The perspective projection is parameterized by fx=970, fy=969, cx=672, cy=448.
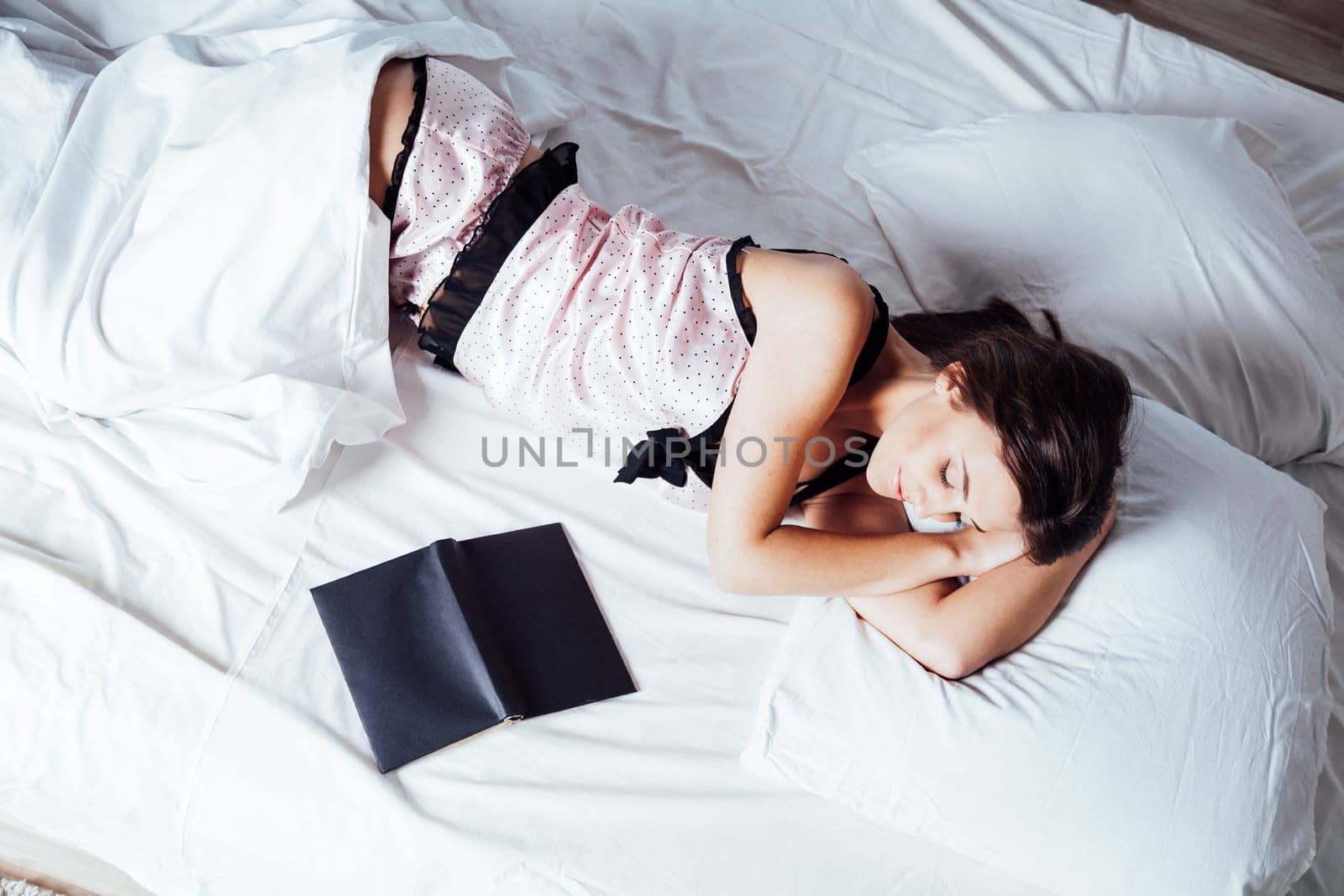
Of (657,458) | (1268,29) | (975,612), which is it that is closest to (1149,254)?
(975,612)

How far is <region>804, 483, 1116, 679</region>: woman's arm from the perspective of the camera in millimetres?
1083

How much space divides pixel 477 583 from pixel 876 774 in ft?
1.68

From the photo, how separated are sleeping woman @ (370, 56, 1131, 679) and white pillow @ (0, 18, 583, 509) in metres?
0.08

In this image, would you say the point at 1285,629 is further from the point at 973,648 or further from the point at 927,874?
the point at 927,874

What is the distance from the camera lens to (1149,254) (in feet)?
4.61

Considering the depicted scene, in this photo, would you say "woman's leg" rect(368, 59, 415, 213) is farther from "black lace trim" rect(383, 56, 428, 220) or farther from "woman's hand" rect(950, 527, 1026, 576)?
"woman's hand" rect(950, 527, 1026, 576)

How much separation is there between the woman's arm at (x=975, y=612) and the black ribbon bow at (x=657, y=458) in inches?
10.6

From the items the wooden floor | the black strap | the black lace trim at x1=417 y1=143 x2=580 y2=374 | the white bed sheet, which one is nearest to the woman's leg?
the black lace trim at x1=417 y1=143 x2=580 y2=374

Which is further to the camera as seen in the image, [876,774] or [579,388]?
[579,388]

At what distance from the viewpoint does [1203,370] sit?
4.49ft

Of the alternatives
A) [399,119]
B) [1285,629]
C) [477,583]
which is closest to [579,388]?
[477,583]

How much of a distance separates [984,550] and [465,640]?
0.62 metres

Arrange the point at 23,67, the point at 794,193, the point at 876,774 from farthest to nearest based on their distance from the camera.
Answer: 1. the point at 794,193
2. the point at 23,67
3. the point at 876,774

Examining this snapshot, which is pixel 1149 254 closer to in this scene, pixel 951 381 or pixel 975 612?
pixel 951 381
